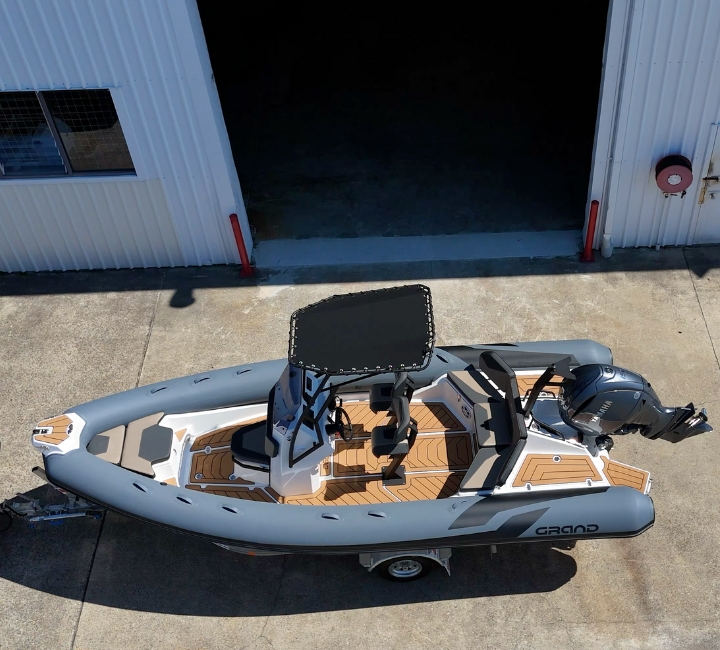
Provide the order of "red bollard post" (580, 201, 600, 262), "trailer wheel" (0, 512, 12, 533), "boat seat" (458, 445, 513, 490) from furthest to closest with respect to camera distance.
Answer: "red bollard post" (580, 201, 600, 262) → "trailer wheel" (0, 512, 12, 533) → "boat seat" (458, 445, 513, 490)

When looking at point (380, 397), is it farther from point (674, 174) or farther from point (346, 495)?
point (674, 174)

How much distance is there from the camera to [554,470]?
227 inches

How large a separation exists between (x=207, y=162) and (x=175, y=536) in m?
3.72

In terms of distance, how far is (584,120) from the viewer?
34.2 feet

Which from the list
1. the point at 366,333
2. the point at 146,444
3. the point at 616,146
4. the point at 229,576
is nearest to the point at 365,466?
the point at 366,333

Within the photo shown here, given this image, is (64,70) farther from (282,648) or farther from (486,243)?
(282,648)

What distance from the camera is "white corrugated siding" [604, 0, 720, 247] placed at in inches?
274

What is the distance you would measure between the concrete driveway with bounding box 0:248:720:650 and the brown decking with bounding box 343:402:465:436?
0.99 metres

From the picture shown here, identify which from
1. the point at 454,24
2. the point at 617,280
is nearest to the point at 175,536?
the point at 617,280

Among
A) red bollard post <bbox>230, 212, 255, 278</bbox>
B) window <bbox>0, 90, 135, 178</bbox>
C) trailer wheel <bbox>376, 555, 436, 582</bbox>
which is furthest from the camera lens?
red bollard post <bbox>230, 212, 255, 278</bbox>

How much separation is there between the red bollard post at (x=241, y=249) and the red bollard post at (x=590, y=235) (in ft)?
11.9

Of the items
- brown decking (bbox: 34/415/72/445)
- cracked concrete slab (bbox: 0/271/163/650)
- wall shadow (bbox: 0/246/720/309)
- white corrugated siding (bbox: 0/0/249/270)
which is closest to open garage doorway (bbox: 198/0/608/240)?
wall shadow (bbox: 0/246/720/309)

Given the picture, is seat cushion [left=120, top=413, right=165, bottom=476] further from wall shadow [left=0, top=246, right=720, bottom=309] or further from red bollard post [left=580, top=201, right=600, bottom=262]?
red bollard post [left=580, top=201, right=600, bottom=262]

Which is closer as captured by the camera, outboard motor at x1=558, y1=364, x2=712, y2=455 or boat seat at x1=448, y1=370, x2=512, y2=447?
outboard motor at x1=558, y1=364, x2=712, y2=455
